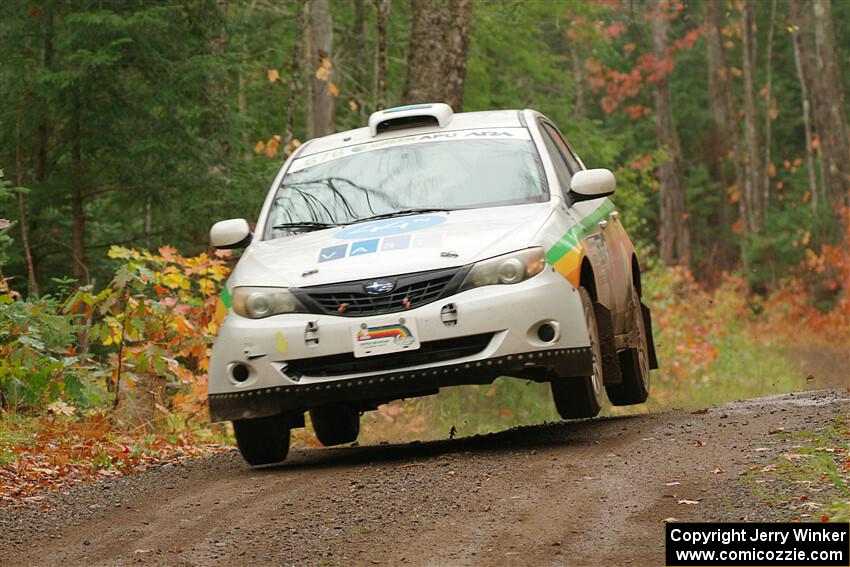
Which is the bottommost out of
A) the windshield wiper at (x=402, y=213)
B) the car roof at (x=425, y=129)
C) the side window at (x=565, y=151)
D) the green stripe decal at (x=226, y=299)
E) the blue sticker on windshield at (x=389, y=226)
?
the green stripe decal at (x=226, y=299)

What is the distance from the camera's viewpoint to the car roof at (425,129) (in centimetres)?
977

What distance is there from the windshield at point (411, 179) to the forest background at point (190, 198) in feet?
6.48

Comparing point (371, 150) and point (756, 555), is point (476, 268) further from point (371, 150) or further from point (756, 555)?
point (756, 555)

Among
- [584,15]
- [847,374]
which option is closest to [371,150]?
[847,374]

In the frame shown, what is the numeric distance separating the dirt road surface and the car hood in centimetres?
110

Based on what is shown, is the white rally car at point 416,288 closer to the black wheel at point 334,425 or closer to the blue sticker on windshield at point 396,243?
the blue sticker on windshield at point 396,243

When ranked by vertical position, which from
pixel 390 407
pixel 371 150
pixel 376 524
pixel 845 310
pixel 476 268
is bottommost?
pixel 845 310

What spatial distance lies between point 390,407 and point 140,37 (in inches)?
185

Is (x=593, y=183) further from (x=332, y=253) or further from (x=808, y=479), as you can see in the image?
(x=808, y=479)

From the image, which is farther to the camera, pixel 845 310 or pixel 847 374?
pixel 845 310

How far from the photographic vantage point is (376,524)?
6.16m

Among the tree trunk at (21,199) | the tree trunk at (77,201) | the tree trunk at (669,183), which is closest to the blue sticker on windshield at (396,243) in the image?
the tree trunk at (21,199)

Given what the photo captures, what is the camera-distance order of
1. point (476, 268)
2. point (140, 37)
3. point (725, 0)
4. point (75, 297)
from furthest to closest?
1. point (725, 0)
2. point (140, 37)
3. point (75, 297)
4. point (476, 268)

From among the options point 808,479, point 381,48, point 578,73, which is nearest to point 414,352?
point 808,479
